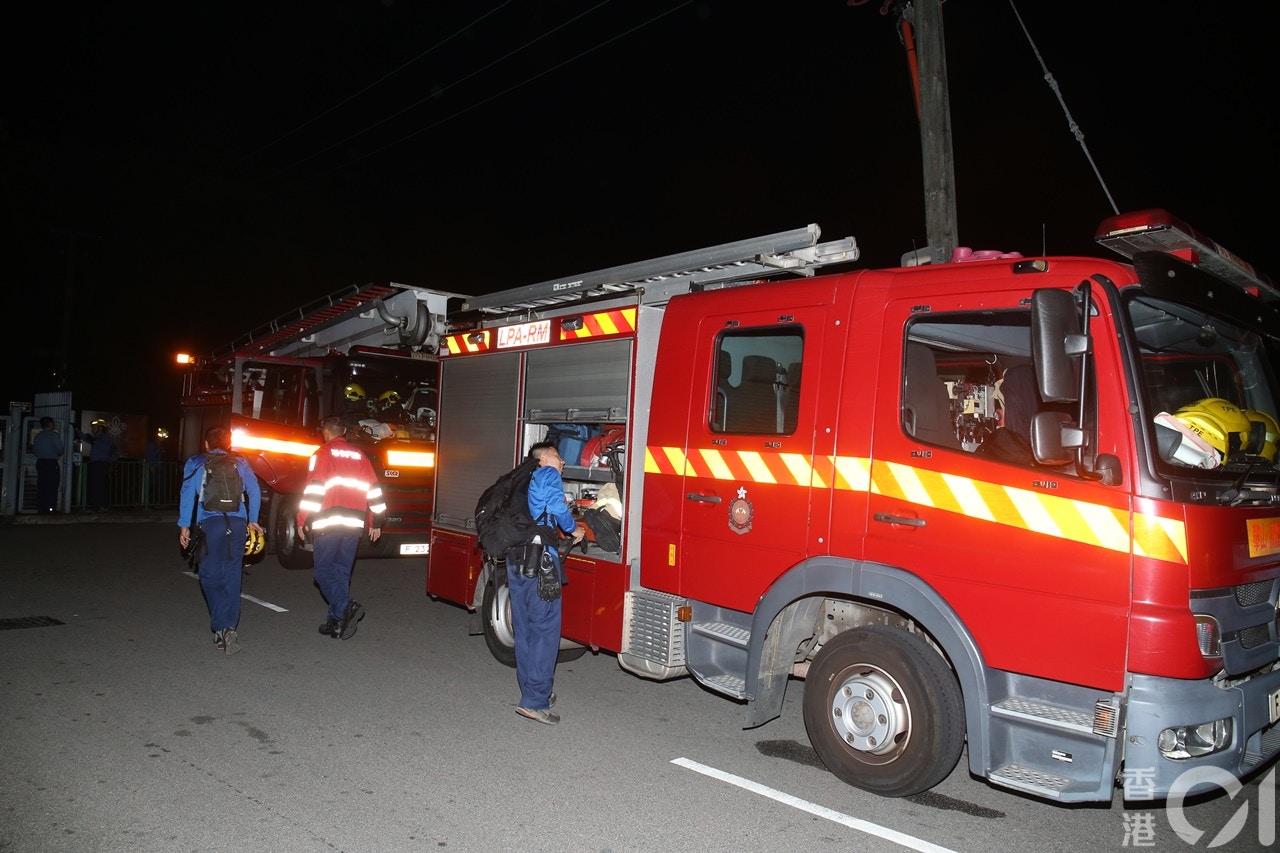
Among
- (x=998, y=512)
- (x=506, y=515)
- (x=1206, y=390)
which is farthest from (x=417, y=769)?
(x=1206, y=390)

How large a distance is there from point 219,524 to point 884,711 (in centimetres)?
532

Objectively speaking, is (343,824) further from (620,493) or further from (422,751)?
(620,493)

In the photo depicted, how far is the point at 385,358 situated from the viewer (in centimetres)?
1152

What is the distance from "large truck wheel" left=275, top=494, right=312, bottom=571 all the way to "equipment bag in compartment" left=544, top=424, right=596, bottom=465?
5.47 m

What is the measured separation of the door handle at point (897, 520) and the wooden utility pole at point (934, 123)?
421cm

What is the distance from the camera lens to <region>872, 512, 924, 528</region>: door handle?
4207 mm

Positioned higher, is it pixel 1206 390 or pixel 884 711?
pixel 1206 390

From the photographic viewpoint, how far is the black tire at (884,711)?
162 inches

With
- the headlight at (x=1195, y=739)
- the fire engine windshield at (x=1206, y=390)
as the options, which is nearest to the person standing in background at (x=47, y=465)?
the fire engine windshield at (x=1206, y=390)

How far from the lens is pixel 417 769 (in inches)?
181

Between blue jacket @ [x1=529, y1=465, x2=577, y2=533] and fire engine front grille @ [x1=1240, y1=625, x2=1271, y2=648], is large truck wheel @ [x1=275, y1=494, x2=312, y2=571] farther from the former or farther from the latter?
fire engine front grille @ [x1=1240, y1=625, x2=1271, y2=648]

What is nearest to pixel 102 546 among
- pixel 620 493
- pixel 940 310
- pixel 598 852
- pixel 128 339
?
pixel 620 493

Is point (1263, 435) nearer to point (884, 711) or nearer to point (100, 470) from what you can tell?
point (884, 711)

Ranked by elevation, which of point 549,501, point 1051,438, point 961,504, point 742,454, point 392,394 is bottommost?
point 549,501
